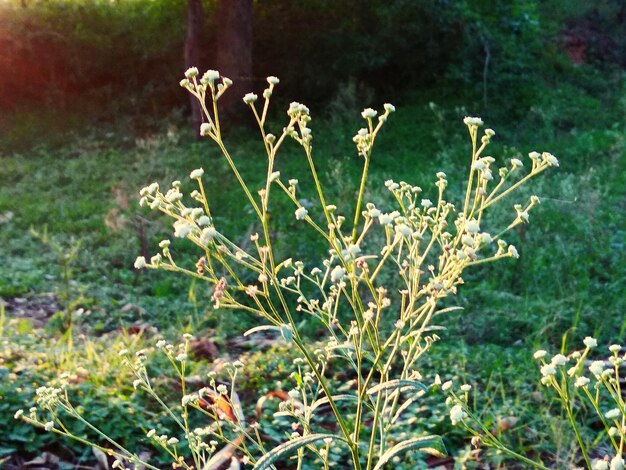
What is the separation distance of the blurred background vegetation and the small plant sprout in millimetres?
232

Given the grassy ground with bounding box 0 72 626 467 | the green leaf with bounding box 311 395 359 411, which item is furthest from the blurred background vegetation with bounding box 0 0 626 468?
the green leaf with bounding box 311 395 359 411

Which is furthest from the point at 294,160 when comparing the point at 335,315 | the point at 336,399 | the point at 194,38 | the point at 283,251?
the point at 336,399

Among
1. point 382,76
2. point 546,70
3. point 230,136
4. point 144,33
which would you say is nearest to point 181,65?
point 144,33

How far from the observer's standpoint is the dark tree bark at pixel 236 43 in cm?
1073

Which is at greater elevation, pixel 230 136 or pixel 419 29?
pixel 419 29

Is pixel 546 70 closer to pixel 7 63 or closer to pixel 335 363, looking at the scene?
pixel 7 63

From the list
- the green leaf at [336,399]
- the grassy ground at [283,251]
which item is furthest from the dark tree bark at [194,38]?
the green leaf at [336,399]

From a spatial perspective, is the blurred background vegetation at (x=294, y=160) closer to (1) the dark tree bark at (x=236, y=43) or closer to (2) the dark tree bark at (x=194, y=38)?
(1) the dark tree bark at (x=236, y=43)

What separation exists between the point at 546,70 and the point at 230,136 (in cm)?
491

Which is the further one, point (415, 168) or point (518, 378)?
point (415, 168)

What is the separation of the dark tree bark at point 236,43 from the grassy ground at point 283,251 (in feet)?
2.29

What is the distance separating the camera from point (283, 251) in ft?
20.1

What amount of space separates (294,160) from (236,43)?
221 centimetres

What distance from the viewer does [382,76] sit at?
38.4ft
